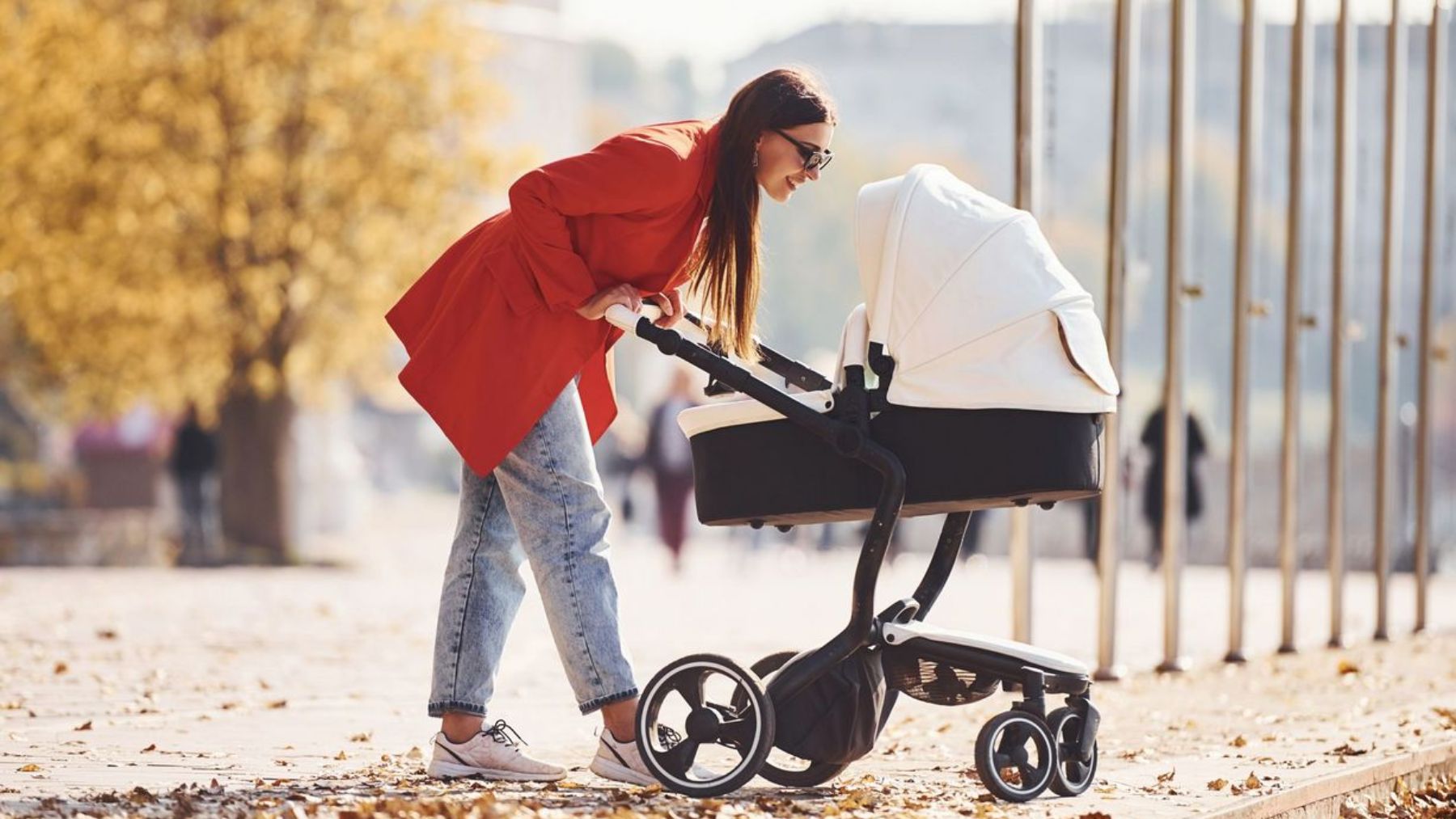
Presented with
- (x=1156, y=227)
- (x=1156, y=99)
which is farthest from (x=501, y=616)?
(x=1156, y=99)

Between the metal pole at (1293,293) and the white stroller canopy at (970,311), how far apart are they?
7.03 m

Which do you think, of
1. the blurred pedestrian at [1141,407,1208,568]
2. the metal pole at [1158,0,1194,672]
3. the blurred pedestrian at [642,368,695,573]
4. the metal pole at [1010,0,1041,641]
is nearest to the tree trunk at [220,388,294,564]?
the blurred pedestrian at [642,368,695,573]

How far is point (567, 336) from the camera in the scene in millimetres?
5988

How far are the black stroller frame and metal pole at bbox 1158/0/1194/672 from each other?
4.72 meters

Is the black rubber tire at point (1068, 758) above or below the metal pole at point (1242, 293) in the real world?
below

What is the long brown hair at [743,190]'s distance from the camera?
586 centimetres

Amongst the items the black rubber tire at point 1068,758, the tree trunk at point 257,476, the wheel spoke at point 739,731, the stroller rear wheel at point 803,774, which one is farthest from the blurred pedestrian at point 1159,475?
the wheel spoke at point 739,731

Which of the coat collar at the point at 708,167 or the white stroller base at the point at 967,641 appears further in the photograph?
the white stroller base at the point at 967,641

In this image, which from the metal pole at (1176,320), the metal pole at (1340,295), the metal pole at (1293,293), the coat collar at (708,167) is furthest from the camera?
the metal pole at (1340,295)

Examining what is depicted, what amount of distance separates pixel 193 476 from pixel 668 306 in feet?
68.0

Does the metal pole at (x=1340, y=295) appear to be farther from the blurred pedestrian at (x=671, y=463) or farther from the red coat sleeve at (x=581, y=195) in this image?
the red coat sleeve at (x=581, y=195)

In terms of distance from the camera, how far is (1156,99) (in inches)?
621

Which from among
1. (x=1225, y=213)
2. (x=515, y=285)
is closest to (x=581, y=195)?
(x=515, y=285)

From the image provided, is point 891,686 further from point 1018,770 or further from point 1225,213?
point 1225,213
